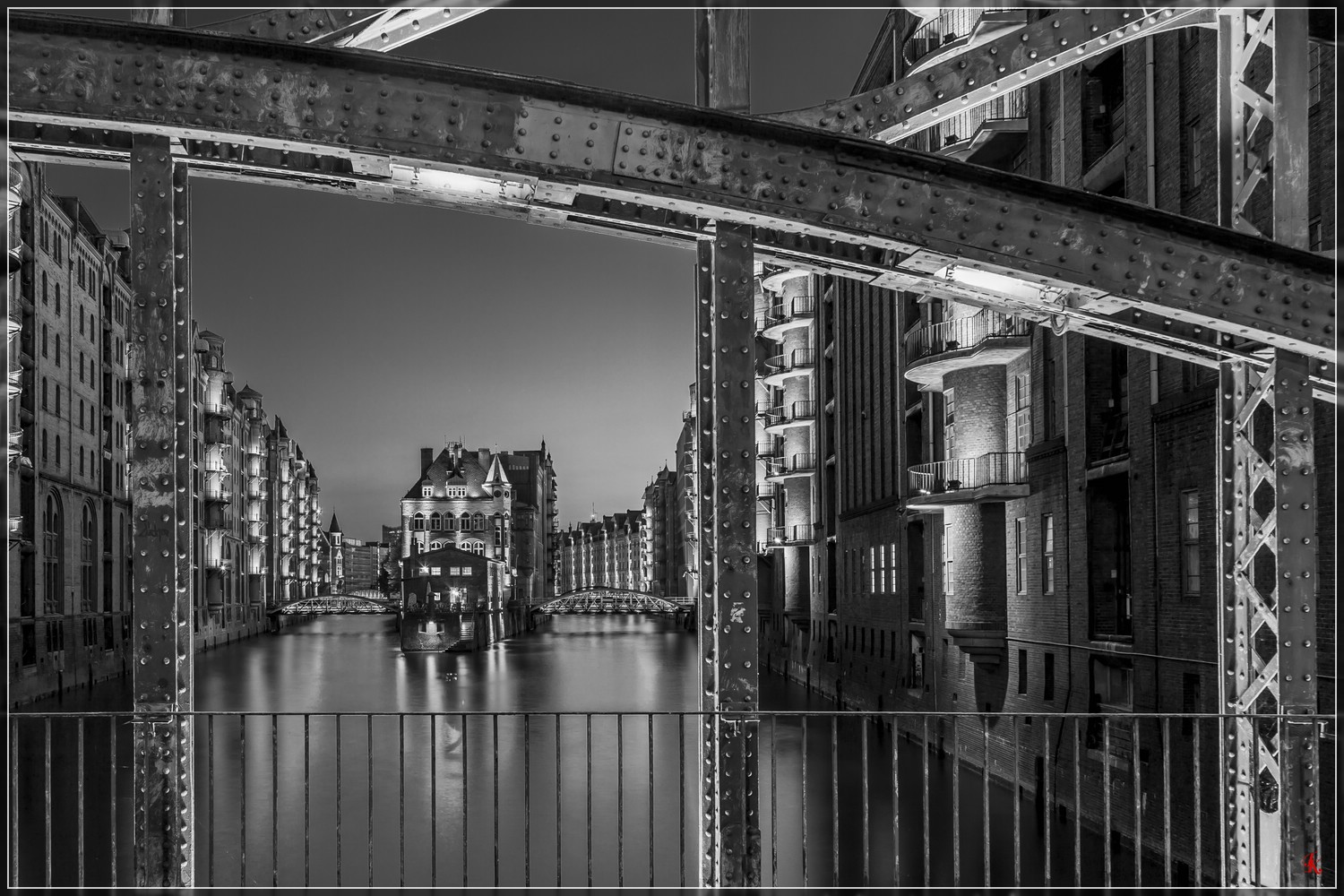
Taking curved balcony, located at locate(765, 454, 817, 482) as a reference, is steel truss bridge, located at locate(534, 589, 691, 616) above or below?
Answer: below

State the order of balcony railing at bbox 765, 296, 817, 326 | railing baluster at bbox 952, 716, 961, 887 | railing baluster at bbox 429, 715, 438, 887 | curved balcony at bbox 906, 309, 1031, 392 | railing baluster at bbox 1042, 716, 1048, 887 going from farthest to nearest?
balcony railing at bbox 765, 296, 817, 326, curved balcony at bbox 906, 309, 1031, 392, railing baluster at bbox 429, 715, 438, 887, railing baluster at bbox 1042, 716, 1048, 887, railing baluster at bbox 952, 716, 961, 887

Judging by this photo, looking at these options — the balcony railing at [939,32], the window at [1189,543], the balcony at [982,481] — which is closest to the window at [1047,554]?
the balcony at [982,481]

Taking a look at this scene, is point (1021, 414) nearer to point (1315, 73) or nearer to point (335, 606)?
point (1315, 73)

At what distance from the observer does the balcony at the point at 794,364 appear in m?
48.7

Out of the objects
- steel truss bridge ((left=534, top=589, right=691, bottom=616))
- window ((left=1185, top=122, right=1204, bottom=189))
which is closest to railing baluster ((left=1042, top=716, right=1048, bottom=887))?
window ((left=1185, top=122, right=1204, bottom=189))

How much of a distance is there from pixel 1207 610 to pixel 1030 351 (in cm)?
794

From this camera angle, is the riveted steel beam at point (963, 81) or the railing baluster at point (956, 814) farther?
the railing baluster at point (956, 814)

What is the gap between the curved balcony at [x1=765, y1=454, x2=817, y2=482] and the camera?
48.0 meters

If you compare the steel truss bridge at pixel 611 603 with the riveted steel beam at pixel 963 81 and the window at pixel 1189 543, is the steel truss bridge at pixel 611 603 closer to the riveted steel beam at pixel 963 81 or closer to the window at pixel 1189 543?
the window at pixel 1189 543

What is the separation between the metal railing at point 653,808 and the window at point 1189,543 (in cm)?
184

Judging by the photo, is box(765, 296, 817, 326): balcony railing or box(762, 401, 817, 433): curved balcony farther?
box(765, 296, 817, 326): balcony railing

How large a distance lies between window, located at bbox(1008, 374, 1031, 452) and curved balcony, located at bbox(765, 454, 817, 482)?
24.0 meters

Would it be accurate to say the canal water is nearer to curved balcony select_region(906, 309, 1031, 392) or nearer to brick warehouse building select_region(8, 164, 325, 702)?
brick warehouse building select_region(8, 164, 325, 702)

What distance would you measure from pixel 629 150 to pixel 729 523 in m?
1.89
